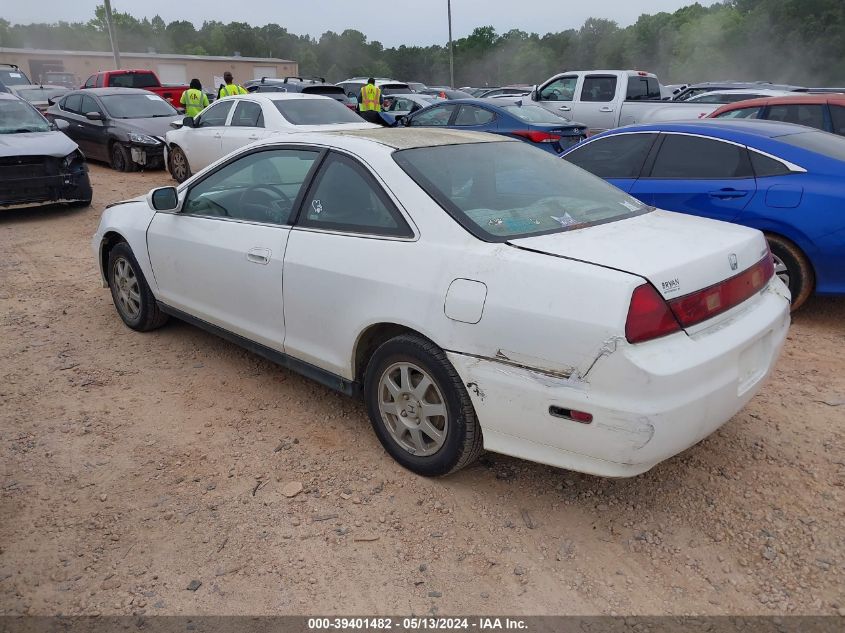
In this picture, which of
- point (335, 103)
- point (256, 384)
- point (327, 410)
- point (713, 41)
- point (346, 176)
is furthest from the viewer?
point (713, 41)

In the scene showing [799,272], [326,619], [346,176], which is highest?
[346,176]

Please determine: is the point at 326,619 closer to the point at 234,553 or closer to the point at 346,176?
the point at 234,553

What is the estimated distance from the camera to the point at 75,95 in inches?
533

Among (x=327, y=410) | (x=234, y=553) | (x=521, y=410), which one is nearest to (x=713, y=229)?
(x=521, y=410)

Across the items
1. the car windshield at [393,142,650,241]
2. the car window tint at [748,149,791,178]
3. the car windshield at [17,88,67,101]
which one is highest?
the car windshield at [17,88,67,101]

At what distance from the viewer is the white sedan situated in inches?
381

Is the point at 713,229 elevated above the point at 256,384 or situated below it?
above

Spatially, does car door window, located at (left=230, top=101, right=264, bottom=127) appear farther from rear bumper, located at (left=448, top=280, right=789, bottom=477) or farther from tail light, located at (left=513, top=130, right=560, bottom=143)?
rear bumper, located at (left=448, top=280, right=789, bottom=477)

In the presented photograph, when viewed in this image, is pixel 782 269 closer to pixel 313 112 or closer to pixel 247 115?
pixel 313 112

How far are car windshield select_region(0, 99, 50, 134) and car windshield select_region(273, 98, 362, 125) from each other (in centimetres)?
334

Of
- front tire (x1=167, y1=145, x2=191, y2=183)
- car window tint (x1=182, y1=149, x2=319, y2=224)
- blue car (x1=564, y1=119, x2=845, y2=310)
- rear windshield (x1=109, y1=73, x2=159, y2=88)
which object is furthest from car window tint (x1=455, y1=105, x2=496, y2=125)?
rear windshield (x1=109, y1=73, x2=159, y2=88)

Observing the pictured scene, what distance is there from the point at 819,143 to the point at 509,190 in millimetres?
3310

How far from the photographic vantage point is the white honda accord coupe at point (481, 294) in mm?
2580

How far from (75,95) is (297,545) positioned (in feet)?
44.1
